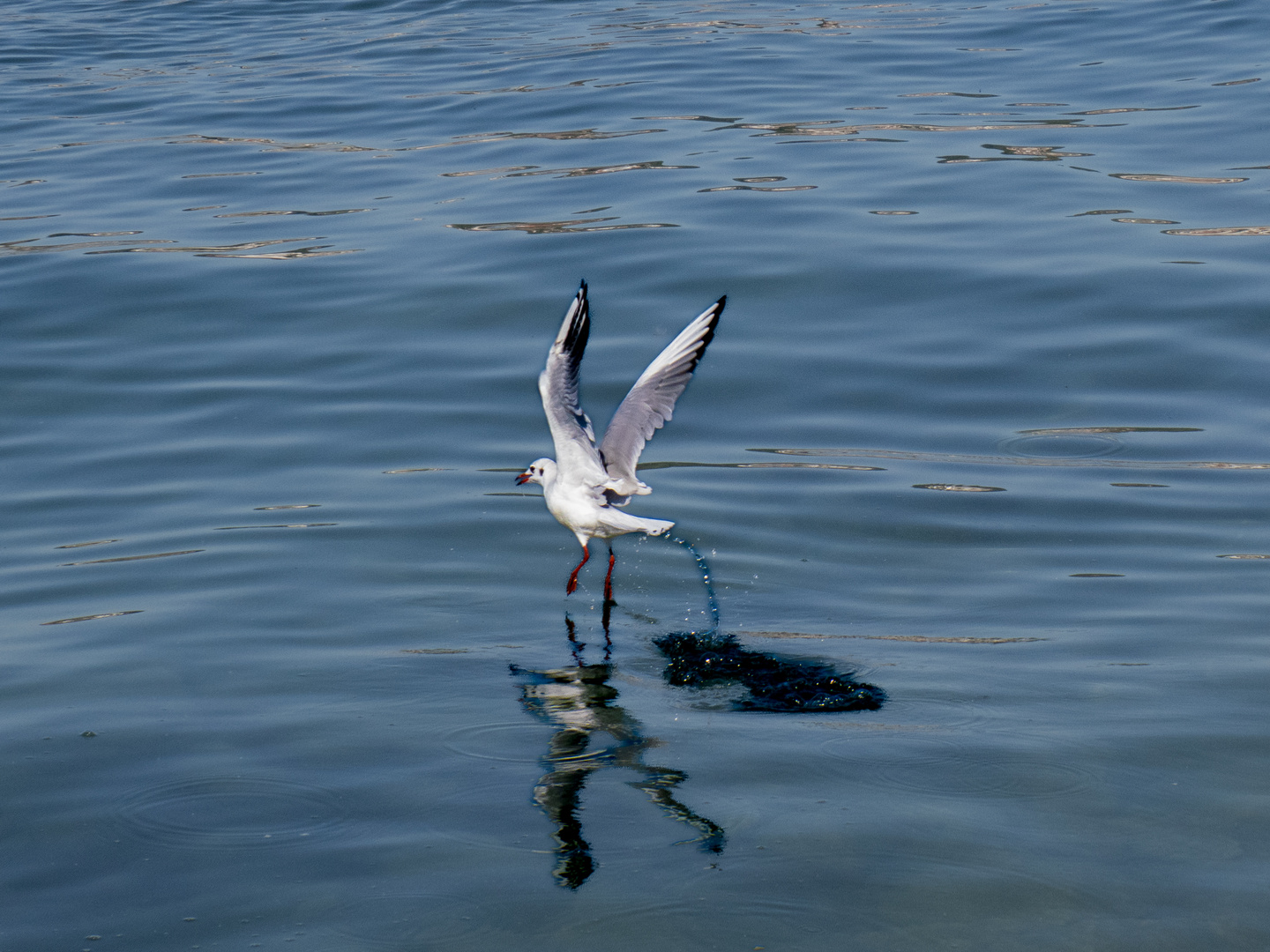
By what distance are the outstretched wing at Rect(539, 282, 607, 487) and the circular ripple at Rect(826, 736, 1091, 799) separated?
235cm

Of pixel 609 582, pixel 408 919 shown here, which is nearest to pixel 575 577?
pixel 609 582

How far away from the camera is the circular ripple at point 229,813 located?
5867 millimetres

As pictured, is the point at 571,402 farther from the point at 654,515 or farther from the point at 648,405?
the point at 654,515

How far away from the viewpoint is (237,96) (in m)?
22.8

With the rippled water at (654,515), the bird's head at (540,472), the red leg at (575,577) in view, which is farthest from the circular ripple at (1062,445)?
the bird's head at (540,472)

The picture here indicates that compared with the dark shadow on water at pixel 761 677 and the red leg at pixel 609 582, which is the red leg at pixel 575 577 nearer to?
the red leg at pixel 609 582

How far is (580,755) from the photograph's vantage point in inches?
253

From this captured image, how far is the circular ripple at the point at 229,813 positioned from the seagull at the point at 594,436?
225 centimetres

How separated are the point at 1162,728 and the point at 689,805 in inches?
84.8

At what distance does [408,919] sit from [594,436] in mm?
3462

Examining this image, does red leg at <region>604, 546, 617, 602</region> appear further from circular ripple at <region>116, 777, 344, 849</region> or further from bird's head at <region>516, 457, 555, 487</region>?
circular ripple at <region>116, 777, 344, 849</region>

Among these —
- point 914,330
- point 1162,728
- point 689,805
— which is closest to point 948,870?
point 689,805

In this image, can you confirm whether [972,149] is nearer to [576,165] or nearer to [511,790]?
[576,165]

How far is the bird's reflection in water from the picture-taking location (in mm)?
5695
